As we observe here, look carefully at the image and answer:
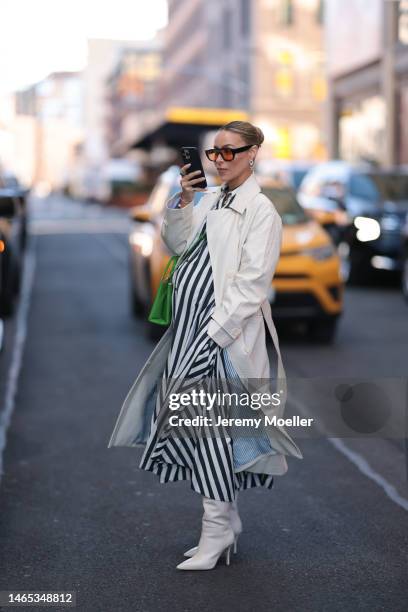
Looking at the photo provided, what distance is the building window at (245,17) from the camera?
6422cm

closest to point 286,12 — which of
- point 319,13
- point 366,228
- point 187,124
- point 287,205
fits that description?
point 319,13

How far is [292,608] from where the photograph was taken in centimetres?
432

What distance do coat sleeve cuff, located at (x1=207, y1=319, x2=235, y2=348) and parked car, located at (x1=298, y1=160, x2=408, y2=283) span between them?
1208 cm

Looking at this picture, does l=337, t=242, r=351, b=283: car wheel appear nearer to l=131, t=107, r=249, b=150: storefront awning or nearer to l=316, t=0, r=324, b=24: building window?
l=131, t=107, r=249, b=150: storefront awning

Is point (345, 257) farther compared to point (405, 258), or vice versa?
point (345, 257)

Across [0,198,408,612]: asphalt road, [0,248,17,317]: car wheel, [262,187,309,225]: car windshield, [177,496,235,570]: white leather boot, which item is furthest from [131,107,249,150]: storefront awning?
[177,496,235,570]: white leather boot

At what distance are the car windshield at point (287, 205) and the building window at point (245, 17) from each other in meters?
53.4

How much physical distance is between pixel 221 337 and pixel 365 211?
43.8ft

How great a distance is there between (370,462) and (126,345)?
5.30 metres

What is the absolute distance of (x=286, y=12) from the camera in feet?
199

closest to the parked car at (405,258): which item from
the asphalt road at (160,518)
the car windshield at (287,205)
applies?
the car windshield at (287,205)

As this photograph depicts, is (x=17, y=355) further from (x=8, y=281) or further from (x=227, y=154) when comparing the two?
(x=227, y=154)

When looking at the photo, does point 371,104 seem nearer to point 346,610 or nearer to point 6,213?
point 6,213

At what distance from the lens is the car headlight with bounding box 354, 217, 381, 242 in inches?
684
